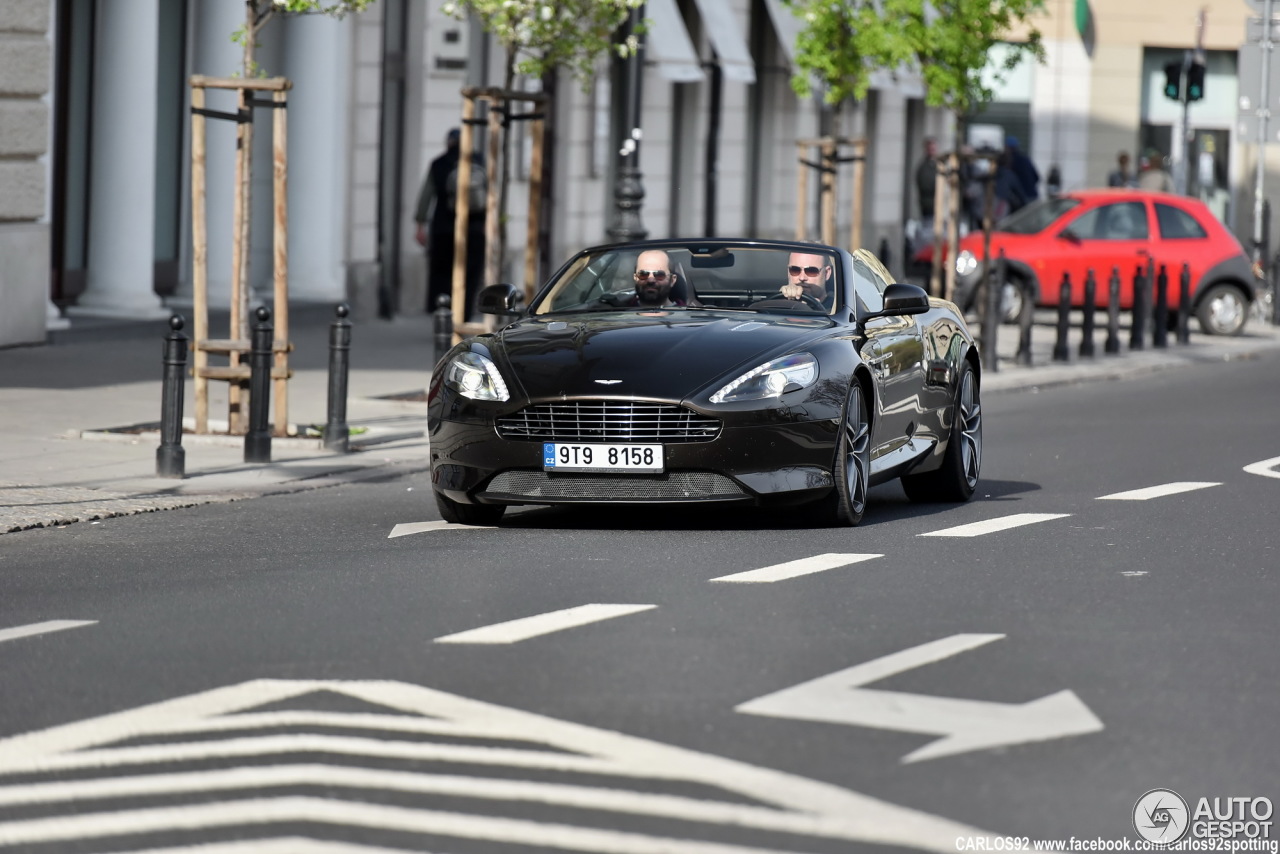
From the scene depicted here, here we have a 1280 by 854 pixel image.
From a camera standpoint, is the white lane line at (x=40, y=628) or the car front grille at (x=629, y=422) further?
the car front grille at (x=629, y=422)

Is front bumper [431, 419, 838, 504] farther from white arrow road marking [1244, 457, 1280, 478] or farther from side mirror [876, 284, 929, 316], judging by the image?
white arrow road marking [1244, 457, 1280, 478]

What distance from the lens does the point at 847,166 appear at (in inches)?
→ 1549

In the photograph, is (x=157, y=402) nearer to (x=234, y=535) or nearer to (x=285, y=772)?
(x=234, y=535)

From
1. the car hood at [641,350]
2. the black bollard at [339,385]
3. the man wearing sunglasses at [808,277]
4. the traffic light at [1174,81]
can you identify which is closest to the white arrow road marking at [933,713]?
the car hood at [641,350]

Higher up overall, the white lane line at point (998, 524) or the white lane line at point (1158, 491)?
the white lane line at point (998, 524)

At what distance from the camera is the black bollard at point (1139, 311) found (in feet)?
83.9

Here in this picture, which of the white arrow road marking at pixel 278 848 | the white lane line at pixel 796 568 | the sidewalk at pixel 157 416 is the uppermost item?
the white arrow road marking at pixel 278 848

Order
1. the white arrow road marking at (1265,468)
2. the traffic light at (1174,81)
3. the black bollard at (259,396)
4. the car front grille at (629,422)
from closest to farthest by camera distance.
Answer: the car front grille at (629,422), the black bollard at (259,396), the white arrow road marking at (1265,468), the traffic light at (1174,81)

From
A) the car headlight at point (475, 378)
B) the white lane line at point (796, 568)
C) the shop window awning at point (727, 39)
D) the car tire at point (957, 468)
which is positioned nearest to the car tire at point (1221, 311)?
the shop window awning at point (727, 39)

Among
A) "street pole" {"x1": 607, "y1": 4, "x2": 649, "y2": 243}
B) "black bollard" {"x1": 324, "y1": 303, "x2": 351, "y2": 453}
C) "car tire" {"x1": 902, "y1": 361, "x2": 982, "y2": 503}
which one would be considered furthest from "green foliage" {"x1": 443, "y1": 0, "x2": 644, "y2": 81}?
"car tire" {"x1": 902, "y1": 361, "x2": 982, "y2": 503}

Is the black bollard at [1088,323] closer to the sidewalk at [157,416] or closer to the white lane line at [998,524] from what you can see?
the sidewalk at [157,416]

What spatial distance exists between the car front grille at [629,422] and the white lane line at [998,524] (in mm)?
1150

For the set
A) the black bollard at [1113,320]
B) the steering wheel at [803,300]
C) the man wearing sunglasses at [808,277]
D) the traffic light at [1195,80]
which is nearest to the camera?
the steering wheel at [803,300]

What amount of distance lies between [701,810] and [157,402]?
11.3m
